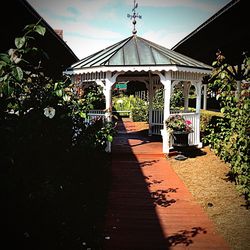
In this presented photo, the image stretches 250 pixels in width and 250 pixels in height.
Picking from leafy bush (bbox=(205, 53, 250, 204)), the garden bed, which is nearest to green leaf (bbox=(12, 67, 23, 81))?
the garden bed

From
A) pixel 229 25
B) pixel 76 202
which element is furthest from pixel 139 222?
pixel 229 25

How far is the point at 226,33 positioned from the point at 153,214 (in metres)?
7.55

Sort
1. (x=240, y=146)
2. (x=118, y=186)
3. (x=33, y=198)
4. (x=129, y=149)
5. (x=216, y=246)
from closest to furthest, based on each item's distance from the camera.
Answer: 1. (x=33, y=198)
2. (x=216, y=246)
3. (x=240, y=146)
4. (x=118, y=186)
5. (x=129, y=149)

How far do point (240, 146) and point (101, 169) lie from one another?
3783 mm

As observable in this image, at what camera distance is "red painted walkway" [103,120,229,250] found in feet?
12.8

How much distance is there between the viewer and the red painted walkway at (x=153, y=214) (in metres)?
3.91

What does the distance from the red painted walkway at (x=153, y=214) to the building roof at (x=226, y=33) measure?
17.1 feet

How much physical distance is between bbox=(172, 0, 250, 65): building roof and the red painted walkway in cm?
521

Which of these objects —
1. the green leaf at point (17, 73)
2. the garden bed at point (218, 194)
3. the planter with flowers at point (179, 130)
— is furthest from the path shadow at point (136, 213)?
the green leaf at point (17, 73)

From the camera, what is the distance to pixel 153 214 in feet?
16.0

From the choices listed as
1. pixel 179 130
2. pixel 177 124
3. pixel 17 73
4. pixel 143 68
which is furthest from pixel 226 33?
pixel 17 73

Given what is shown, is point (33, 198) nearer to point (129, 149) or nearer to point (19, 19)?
point (19, 19)

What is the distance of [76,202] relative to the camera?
4.93 m

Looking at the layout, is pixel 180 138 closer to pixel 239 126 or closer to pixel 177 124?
pixel 177 124
